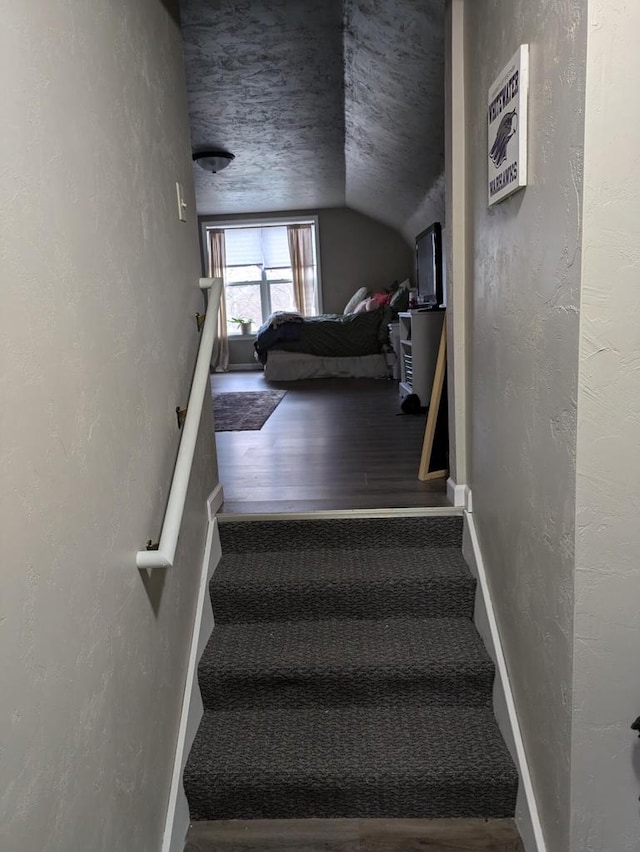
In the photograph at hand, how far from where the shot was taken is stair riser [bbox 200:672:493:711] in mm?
1780

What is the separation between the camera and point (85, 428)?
1.10 metres

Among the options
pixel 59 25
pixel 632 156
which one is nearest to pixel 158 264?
pixel 59 25

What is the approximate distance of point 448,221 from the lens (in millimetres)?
2160

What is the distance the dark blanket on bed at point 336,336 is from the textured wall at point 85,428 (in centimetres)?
469

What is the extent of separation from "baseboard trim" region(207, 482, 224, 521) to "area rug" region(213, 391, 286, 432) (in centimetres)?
169

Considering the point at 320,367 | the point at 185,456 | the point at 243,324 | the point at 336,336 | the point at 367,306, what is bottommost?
the point at 320,367

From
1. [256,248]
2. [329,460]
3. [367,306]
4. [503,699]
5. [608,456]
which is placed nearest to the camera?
[608,456]

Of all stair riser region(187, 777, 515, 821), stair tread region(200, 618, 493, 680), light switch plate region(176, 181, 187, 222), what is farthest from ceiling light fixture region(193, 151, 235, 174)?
stair riser region(187, 777, 515, 821)

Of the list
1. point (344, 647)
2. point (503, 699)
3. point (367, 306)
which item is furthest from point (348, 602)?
point (367, 306)

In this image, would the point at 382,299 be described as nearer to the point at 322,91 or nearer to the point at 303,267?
the point at 303,267

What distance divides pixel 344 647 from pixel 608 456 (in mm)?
1114

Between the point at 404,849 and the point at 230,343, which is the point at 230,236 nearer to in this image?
the point at 230,343

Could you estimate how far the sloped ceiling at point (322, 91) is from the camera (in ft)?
9.85

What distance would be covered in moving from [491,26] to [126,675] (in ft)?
6.14
